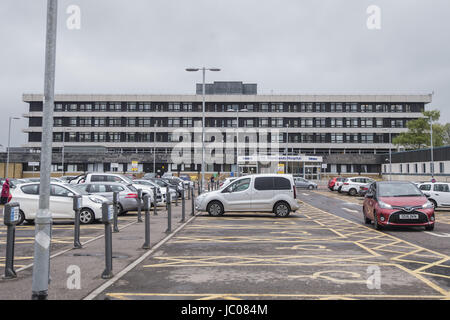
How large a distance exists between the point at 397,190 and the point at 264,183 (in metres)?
5.70

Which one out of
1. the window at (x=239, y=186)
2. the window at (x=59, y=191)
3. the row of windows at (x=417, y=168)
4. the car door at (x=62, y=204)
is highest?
the row of windows at (x=417, y=168)

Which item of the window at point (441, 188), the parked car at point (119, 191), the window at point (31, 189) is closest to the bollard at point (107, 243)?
the window at point (31, 189)

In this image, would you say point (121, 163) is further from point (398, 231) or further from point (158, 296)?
point (158, 296)

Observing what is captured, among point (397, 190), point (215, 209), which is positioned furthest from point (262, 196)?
point (397, 190)

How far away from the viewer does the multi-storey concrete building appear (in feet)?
282

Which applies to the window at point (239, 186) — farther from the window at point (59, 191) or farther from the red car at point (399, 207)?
the window at point (59, 191)

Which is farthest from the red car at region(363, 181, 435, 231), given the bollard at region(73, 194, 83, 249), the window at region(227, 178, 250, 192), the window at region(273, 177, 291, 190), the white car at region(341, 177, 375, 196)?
the white car at region(341, 177, 375, 196)

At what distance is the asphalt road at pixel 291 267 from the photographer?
619cm

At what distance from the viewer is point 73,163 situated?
79.9 m

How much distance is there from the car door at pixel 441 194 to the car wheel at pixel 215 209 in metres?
11.9

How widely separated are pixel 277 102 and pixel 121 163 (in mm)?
34408

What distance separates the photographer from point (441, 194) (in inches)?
862
